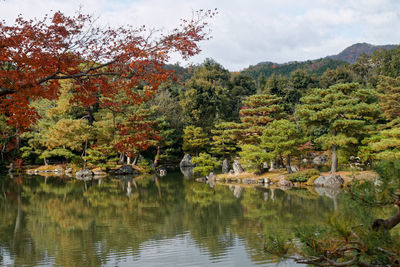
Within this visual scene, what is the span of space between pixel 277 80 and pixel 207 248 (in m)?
26.5

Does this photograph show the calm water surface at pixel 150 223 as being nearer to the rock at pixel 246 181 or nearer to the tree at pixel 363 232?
the rock at pixel 246 181

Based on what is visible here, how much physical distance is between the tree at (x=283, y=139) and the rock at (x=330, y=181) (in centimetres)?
194

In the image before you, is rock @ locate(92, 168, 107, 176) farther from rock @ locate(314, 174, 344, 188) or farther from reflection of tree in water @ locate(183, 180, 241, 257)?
rock @ locate(314, 174, 344, 188)

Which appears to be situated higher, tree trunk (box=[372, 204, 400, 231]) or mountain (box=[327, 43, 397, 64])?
mountain (box=[327, 43, 397, 64])

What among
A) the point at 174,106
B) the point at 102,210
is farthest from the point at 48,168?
the point at 102,210

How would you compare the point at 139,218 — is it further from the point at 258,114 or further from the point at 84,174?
the point at 84,174

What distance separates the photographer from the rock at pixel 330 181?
14203 mm

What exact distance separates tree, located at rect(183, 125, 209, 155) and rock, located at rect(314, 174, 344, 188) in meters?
11.4

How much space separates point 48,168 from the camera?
83.7 feet

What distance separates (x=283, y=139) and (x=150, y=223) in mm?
8860

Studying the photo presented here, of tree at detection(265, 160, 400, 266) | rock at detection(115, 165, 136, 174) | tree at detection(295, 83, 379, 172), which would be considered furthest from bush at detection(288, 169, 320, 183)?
tree at detection(265, 160, 400, 266)

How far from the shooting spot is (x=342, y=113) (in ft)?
50.3

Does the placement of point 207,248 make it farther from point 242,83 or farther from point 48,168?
point 242,83

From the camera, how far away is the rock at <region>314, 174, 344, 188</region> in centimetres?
1420
